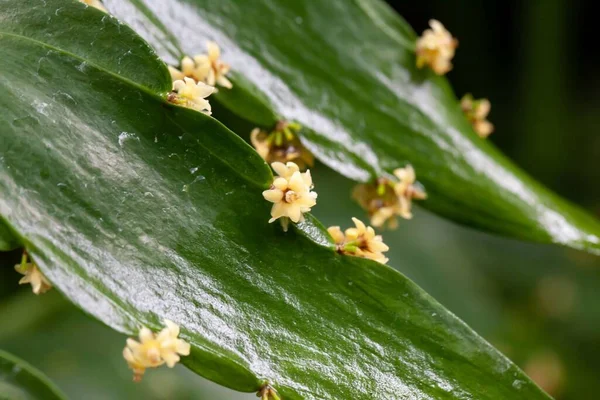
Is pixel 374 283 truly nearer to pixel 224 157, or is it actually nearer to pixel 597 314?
pixel 224 157

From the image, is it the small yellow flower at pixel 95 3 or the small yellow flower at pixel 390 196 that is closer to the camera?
the small yellow flower at pixel 95 3

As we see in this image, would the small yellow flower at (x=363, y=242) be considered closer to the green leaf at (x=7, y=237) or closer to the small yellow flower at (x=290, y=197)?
the small yellow flower at (x=290, y=197)

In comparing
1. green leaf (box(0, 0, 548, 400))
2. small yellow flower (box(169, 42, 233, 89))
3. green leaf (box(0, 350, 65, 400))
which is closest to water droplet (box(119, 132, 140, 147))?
green leaf (box(0, 0, 548, 400))

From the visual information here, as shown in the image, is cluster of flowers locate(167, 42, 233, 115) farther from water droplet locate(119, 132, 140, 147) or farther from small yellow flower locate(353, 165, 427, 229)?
small yellow flower locate(353, 165, 427, 229)

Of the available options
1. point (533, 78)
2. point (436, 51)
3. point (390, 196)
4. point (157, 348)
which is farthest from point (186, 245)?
point (533, 78)

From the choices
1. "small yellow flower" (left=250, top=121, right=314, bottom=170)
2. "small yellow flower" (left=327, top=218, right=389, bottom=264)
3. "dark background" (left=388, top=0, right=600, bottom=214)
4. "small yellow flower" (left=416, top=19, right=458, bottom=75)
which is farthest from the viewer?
"dark background" (left=388, top=0, right=600, bottom=214)

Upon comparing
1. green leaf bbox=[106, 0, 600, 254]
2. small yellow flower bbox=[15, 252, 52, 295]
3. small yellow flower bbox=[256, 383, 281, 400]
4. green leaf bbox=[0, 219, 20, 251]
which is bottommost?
small yellow flower bbox=[15, 252, 52, 295]

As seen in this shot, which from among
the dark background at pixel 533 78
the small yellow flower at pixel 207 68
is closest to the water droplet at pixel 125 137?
the small yellow flower at pixel 207 68

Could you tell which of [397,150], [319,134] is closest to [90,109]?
[319,134]
